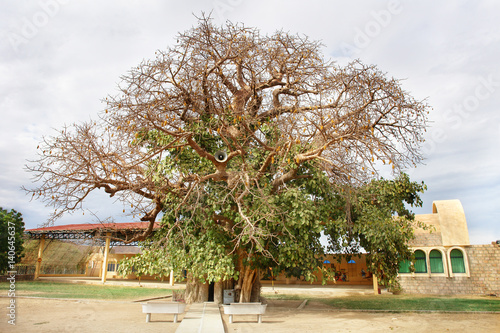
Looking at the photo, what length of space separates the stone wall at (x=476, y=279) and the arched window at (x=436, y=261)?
31 centimetres

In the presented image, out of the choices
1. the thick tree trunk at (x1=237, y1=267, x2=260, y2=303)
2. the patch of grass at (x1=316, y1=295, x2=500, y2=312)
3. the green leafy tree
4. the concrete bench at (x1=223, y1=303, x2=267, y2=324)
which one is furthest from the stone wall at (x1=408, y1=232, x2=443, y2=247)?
the green leafy tree

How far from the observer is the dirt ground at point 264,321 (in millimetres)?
7035

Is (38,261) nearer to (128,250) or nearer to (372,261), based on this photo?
(128,250)

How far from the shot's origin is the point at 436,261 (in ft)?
53.8

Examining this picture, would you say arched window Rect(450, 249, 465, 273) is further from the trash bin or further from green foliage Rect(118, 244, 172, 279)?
green foliage Rect(118, 244, 172, 279)

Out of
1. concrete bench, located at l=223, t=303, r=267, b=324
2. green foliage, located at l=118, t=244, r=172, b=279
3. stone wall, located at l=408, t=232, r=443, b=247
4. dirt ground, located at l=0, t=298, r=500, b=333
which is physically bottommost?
dirt ground, located at l=0, t=298, r=500, b=333

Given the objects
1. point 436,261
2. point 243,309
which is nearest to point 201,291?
point 243,309

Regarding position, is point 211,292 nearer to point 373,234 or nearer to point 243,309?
point 243,309

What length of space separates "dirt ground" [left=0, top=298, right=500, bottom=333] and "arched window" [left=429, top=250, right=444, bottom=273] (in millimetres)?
7714

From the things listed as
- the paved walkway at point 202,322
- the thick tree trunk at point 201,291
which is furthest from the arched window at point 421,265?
the paved walkway at point 202,322

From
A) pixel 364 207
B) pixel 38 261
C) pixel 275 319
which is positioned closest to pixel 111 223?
pixel 275 319

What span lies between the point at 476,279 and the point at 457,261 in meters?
1.06

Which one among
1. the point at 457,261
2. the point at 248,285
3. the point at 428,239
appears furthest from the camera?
the point at 428,239

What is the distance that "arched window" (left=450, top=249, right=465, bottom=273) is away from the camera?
15932 millimetres
